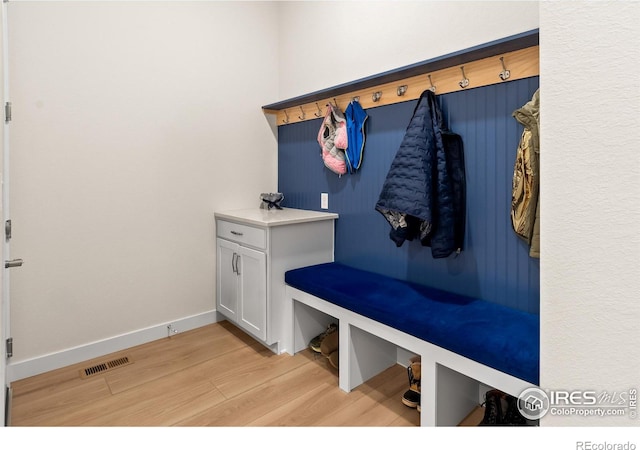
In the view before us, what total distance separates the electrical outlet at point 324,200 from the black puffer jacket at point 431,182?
0.85 m

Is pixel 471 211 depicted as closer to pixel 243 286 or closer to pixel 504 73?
pixel 504 73

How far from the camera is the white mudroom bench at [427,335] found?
1.44 meters

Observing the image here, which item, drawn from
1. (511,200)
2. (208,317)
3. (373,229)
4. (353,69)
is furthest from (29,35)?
(511,200)

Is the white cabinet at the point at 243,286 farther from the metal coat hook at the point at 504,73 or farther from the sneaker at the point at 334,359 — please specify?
the metal coat hook at the point at 504,73

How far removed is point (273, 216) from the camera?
8.62 feet

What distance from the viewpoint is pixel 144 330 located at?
265 centimetres

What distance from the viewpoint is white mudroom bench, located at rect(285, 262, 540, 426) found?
144 centimetres

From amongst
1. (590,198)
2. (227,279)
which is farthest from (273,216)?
(590,198)

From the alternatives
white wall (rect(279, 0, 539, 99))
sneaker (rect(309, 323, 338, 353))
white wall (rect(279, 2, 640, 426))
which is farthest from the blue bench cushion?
white wall (rect(279, 0, 539, 99))

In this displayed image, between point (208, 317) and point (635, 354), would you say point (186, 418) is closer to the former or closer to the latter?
point (208, 317)

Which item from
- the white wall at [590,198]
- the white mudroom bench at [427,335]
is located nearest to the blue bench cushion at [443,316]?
the white mudroom bench at [427,335]

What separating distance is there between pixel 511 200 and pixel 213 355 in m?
2.04

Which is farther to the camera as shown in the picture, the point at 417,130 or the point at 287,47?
the point at 287,47

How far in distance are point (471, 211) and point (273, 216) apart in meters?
1.32
